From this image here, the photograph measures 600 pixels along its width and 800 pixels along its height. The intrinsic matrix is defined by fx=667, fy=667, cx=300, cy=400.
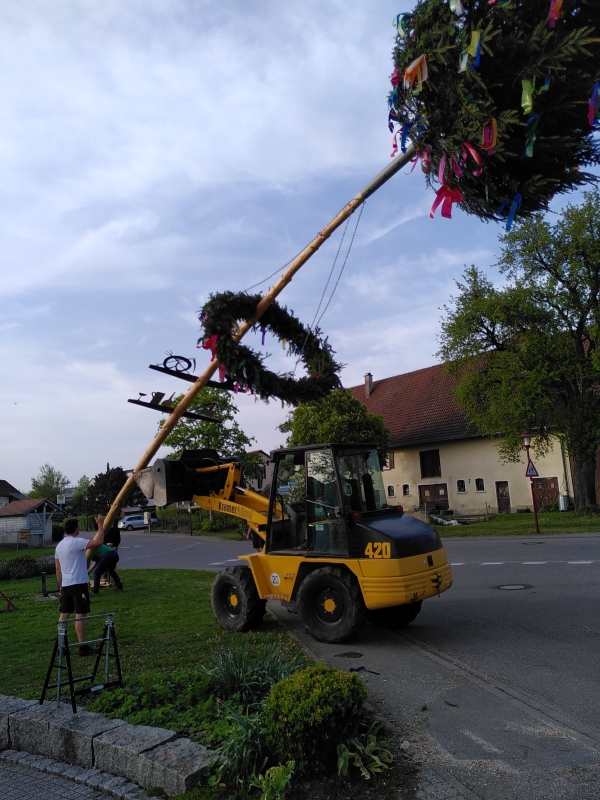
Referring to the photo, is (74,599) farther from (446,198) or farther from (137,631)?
(446,198)

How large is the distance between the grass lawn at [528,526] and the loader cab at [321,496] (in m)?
17.3

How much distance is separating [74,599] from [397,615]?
4392mm

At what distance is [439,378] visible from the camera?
45.8 m

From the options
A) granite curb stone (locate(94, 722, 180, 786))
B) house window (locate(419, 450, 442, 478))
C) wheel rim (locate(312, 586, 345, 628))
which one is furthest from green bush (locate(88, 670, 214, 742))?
house window (locate(419, 450, 442, 478))

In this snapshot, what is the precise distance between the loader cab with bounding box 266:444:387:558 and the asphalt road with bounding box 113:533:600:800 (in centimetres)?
132

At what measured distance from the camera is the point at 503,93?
5645mm

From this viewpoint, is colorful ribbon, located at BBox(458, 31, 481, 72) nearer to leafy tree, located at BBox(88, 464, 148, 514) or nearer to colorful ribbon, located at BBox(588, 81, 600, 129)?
colorful ribbon, located at BBox(588, 81, 600, 129)

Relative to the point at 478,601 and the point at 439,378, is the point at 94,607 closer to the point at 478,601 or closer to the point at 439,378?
the point at 478,601

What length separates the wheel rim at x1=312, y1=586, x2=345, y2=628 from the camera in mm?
8547

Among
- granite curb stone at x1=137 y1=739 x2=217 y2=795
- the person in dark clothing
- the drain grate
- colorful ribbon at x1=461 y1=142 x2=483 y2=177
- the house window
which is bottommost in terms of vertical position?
the drain grate

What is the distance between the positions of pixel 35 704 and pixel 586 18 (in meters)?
7.37

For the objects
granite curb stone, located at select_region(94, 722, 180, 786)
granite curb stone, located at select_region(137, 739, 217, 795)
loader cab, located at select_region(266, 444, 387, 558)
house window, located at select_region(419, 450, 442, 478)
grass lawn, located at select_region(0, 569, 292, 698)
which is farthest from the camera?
house window, located at select_region(419, 450, 442, 478)

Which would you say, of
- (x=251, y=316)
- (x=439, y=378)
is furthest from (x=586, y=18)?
(x=439, y=378)

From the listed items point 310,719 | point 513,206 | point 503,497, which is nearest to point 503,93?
point 513,206
